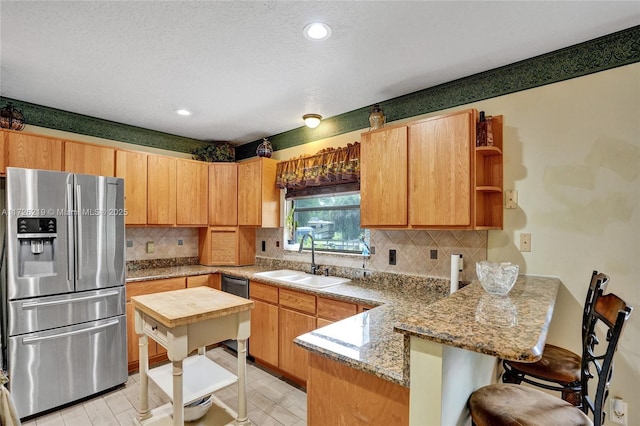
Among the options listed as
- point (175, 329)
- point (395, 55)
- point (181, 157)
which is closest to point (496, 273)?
point (395, 55)

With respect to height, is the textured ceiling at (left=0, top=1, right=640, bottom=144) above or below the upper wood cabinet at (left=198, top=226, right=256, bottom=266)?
above

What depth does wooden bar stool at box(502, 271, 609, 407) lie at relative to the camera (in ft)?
5.11

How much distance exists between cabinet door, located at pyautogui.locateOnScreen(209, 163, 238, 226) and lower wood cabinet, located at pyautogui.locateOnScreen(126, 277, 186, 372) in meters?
0.87

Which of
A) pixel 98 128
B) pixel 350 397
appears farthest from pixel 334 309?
pixel 98 128

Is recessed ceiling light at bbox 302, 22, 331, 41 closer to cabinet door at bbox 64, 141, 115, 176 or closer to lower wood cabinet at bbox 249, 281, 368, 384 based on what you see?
lower wood cabinet at bbox 249, 281, 368, 384

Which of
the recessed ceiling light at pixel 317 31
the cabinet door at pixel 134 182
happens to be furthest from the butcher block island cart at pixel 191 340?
the recessed ceiling light at pixel 317 31

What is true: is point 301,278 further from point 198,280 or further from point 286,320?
point 198,280

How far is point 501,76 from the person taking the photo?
227cm

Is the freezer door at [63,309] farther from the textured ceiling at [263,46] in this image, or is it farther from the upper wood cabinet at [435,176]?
the upper wood cabinet at [435,176]

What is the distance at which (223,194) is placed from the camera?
3885 millimetres

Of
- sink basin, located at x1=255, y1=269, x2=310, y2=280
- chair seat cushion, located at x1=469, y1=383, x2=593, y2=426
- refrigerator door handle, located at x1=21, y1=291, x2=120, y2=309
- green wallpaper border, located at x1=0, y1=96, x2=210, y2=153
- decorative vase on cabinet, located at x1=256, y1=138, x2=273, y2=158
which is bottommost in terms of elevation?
chair seat cushion, located at x1=469, y1=383, x2=593, y2=426

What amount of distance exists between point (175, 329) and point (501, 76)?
2739 mm

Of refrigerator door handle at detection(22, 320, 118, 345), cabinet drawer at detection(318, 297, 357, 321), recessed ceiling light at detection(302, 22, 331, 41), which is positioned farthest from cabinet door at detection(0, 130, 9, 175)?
cabinet drawer at detection(318, 297, 357, 321)

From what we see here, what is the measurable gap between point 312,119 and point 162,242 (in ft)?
7.65
